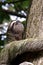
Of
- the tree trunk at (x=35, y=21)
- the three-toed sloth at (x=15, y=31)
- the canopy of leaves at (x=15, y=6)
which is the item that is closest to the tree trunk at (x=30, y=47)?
the tree trunk at (x=35, y=21)

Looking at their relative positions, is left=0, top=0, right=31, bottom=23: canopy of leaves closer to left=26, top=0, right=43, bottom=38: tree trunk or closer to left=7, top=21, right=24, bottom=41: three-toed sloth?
left=7, top=21, right=24, bottom=41: three-toed sloth

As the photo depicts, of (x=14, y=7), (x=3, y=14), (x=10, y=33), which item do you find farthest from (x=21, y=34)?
(x=14, y=7)

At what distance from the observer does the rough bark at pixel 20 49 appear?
135 centimetres

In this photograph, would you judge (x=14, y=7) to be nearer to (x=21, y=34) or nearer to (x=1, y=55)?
(x=21, y=34)

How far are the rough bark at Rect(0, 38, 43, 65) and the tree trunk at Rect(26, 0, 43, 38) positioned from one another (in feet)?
0.35

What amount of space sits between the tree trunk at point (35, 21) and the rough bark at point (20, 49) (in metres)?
0.11

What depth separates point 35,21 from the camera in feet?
5.04

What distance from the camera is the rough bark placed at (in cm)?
135

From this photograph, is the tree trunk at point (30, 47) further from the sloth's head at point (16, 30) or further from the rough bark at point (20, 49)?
the sloth's head at point (16, 30)

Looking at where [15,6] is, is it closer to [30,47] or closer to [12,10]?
[12,10]

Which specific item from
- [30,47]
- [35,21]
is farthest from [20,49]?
[35,21]

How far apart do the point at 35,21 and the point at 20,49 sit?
0.23 m

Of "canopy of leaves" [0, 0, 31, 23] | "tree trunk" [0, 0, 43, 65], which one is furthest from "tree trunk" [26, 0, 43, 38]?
"canopy of leaves" [0, 0, 31, 23]

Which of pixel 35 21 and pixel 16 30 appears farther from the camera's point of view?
pixel 16 30
